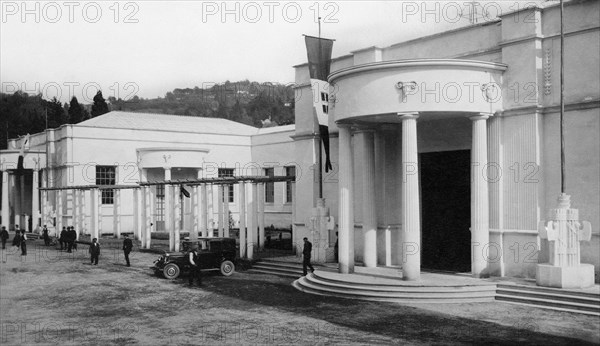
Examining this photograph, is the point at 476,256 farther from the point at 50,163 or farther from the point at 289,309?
the point at 50,163

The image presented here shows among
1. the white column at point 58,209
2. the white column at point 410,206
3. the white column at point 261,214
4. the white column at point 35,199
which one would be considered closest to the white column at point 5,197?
the white column at point 35,199

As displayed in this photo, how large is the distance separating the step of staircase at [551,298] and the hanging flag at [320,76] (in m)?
9.47

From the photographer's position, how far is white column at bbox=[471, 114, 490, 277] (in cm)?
1970

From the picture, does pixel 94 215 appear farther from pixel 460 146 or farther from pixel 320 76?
pixel 460 146

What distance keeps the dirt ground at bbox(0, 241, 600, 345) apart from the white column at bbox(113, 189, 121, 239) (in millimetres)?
16124

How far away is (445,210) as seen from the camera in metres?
23.8

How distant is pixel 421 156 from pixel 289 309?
9382mm

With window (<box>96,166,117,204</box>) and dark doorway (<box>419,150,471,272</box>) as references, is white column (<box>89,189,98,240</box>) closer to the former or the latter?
window (<box>96,166,117,204</box>)

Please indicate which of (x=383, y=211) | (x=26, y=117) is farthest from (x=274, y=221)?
(x=26, y=117)

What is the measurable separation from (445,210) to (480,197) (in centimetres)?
410

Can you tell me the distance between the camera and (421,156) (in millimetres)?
23812

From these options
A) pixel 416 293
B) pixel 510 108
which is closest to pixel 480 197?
pixel 510 108

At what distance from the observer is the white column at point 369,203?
2320 centimetres

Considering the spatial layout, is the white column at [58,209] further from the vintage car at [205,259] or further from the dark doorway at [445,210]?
the dark doorway at [445,210]
